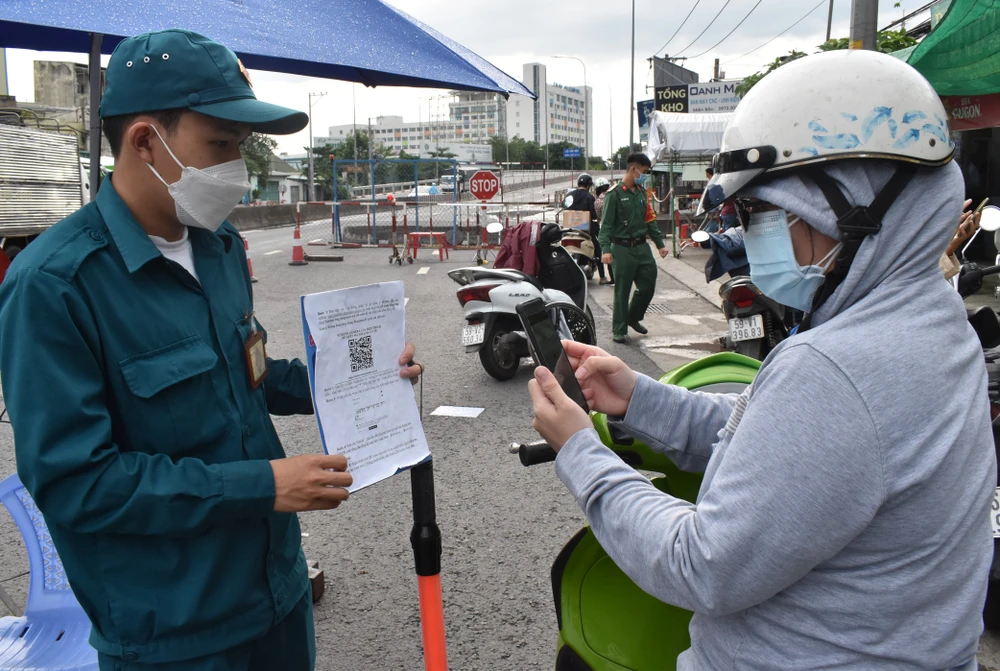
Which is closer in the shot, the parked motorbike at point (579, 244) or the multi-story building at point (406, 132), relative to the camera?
the parked motorbike at point (579, 244)

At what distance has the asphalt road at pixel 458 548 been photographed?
3188 mm

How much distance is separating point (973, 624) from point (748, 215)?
30.2 inches

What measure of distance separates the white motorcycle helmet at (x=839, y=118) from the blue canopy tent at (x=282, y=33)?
1195mm

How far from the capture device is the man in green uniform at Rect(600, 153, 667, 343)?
28.8 feet

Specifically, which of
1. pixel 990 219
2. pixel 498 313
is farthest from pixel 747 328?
pixel 990 219

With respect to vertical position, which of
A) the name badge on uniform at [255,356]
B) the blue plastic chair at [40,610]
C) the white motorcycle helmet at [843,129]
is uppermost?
the white motorcycle helmet at [843,129]

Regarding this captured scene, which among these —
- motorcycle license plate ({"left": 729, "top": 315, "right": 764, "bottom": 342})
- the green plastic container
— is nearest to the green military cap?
the green plastic container

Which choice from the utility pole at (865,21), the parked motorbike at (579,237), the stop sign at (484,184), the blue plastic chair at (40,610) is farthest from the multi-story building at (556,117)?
the blue plastic chair at (40,610)

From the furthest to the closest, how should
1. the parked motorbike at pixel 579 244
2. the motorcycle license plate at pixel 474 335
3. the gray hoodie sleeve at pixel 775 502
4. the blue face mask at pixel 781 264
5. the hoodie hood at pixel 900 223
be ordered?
the parked motorbike at pixel 579 244
the motorcycle license plate at pixel 474 335
the blue face mask at pixel 781 264
the hoodie hood at pixel 900 223
the gray hoodie sleeve at pixel 775 502

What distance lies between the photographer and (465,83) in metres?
2.41

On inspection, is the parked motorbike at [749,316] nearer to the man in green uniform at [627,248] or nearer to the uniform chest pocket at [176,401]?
the man in green uniform at [627,248]

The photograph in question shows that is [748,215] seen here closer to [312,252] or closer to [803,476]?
[803,476]

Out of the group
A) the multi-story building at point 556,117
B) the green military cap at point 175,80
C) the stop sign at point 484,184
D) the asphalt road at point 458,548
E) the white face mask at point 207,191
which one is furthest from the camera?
the multi-story building at point 556,117

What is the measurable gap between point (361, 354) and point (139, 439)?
50 cm
